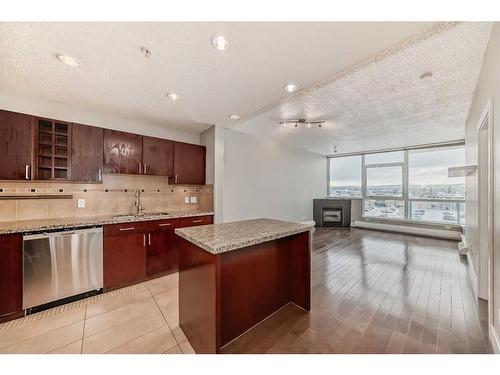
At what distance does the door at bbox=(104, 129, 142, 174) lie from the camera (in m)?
2.83

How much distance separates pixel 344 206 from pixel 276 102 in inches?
206

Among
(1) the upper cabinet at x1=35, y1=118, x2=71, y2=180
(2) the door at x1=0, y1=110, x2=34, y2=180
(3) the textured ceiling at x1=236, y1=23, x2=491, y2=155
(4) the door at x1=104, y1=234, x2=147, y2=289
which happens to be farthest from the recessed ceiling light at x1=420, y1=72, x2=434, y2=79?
(2) the door at x1=0, y1=110, x2=34, y2=180

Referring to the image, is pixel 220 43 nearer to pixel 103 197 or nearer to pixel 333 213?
pixel 103 197

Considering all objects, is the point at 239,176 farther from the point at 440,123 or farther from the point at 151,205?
the point at 440,123

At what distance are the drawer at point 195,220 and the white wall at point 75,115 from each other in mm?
1558

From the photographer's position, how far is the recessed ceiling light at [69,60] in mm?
1666

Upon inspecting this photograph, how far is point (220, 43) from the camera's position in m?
1.50

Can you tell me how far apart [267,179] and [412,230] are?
4359mm

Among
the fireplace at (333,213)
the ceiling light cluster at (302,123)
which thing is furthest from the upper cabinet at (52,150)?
the fireplace at (333,213)

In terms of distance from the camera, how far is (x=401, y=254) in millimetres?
3850

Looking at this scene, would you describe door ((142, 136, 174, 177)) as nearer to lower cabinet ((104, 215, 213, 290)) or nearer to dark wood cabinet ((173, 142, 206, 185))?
dark wood cabinet ((173, 142, 206, 185))

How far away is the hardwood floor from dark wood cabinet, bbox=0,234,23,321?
2214mm

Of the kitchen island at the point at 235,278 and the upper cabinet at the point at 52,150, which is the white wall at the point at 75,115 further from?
the kitchen island at the point at 235,278

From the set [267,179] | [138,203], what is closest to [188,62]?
→ [138,203]
